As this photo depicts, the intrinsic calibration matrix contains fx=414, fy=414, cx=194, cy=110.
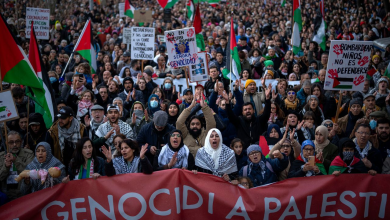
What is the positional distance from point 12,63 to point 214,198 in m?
3.21

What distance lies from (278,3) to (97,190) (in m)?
22.0

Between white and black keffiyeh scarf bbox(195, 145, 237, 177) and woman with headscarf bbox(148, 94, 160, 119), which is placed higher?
woman with headscarf bbox(148, 94, 160, 119)

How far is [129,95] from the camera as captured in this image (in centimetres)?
816

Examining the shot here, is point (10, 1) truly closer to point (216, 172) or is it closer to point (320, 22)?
point (320, 22)

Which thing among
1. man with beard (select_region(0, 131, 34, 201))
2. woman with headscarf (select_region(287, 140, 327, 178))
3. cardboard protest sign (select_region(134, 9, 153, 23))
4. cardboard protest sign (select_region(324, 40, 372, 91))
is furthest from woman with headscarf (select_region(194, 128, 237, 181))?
cardboard protest sign (select_region(134, 9, 153, 23))

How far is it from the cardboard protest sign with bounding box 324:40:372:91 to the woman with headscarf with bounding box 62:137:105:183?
4085mm

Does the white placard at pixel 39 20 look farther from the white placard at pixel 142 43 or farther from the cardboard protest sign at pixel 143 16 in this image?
the cardboard protest sign at pixel 143 16

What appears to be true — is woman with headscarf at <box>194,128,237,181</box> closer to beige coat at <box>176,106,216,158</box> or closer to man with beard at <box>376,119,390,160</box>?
beige coat at <box>176,106,216,158</box>

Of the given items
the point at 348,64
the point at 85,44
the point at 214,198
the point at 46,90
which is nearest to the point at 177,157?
the point at 214,198

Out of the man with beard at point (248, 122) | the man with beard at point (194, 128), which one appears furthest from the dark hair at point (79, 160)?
the man with beard at point (248, 122)

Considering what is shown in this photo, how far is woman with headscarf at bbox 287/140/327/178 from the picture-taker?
4.95 m

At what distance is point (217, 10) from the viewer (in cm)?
2461

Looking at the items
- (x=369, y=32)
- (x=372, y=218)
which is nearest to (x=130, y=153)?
(x=372, y=218)

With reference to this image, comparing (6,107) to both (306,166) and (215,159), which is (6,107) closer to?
(215,159)
